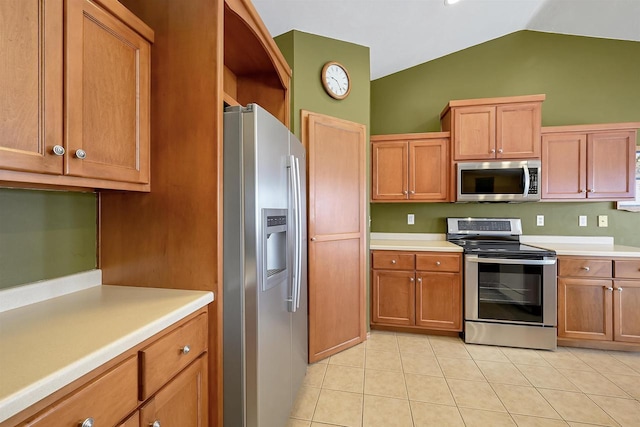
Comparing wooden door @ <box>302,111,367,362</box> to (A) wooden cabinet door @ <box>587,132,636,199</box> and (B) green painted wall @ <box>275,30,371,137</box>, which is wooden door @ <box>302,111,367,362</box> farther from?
(A) wooden cabinet door @ <box>587,132,636,199</box>

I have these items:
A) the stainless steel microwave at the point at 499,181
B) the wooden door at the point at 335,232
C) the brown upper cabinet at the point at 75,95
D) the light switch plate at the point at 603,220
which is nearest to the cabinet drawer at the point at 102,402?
the brown upper cabinet at the point at 75,95

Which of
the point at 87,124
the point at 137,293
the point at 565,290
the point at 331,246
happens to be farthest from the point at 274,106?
the point at 565,290

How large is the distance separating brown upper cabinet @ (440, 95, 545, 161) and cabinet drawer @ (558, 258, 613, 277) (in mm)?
988

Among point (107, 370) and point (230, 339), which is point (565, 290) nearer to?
point (230, 339)

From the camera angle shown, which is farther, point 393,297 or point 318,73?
point 393,297

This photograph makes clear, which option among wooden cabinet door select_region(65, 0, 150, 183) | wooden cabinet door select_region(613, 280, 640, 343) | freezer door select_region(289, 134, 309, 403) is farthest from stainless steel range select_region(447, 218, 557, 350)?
wooden cabinet door select_region(65, 0, 150, 183)

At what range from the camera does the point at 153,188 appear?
4.17 ft

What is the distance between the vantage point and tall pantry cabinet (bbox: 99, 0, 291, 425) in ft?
3.97

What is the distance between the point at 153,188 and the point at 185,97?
41cm

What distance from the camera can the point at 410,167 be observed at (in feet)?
10.1

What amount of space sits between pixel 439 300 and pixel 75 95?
2.87 meters

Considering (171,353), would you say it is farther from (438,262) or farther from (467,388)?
(438,262)

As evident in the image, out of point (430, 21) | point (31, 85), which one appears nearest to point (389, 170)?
point (430, 21)

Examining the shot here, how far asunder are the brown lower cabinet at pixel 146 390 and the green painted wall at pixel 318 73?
1.69 meters
